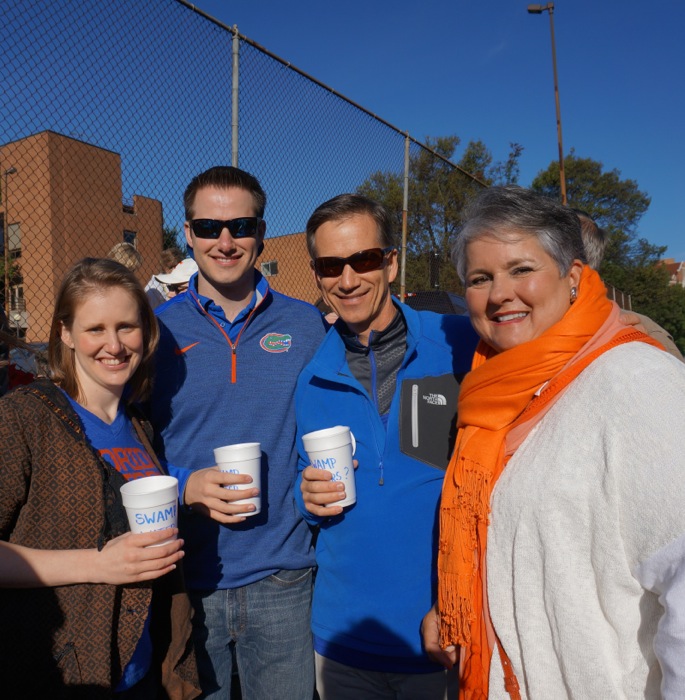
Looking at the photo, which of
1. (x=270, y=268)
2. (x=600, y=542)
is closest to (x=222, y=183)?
(x=600, y=542)

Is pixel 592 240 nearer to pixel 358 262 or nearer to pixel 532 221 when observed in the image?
pixel 358 262

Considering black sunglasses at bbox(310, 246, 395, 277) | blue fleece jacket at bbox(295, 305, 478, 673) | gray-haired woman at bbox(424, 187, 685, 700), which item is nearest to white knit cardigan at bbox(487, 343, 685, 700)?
gray-haired woman at bbox(424, 187, 685, 700)

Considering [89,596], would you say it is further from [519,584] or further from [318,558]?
[519,584]

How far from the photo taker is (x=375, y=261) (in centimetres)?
242

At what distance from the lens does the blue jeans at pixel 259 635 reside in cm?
240

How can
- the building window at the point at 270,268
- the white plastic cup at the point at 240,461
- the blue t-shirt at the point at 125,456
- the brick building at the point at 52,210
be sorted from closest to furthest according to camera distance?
the blue t-shirt at the point at 125,456, the white plastic cup at the point at 240,461, the brick building at the point at 52,210, the building window at the point at 270,268

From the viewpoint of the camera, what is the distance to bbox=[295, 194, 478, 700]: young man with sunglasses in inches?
→ 84.3

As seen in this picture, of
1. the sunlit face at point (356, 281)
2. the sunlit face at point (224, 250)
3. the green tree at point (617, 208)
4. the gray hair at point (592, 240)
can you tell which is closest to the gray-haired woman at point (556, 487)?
the sunlit face at point (356, 281)

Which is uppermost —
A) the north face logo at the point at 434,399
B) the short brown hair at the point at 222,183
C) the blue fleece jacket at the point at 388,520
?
the short brown hair at the point at 222,183

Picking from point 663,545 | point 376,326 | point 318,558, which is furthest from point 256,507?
point 663,545

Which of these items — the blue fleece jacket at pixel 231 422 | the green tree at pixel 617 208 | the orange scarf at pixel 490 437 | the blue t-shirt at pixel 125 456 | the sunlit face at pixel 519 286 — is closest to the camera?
the orange scarf at pixel 490 437

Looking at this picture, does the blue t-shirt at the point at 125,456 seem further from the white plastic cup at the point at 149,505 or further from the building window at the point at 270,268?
the building window at the point at 270,268

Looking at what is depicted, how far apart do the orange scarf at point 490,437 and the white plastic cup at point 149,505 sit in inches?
34.5

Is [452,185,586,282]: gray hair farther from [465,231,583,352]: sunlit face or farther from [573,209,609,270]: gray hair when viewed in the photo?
[573,209,609,270]: gray hair
